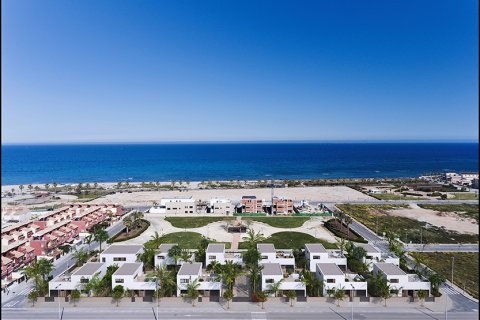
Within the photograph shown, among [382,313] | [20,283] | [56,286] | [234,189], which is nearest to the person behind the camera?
[382,313]

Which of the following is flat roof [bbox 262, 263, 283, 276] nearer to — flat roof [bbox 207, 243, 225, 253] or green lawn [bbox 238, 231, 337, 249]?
flat roof [bbox 207, 243, 225, 253]

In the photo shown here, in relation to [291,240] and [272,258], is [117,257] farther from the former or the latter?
[291,240]

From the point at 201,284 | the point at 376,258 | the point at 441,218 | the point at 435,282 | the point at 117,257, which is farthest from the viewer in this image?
the point at 441,218

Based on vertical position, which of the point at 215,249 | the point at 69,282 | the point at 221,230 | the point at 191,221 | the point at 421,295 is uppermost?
the point at 215,249

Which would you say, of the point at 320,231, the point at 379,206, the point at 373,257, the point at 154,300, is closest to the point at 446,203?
the point at 379,206

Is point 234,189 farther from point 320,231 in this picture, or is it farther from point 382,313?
point 382,313

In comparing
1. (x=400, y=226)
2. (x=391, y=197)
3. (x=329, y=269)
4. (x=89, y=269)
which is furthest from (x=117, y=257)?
(x=391, y=197)
